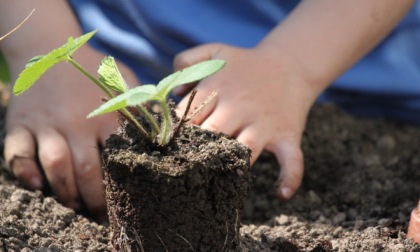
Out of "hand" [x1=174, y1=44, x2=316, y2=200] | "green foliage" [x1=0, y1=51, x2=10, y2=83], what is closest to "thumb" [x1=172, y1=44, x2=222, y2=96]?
"hand" [x1=174, y1=44, x2=316, y2=200]

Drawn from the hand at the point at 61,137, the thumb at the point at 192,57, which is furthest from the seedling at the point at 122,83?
the thumb at the point at 192,57

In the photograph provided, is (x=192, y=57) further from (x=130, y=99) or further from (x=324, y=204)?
(x=130, y=99)

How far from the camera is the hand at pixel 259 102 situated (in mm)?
1486

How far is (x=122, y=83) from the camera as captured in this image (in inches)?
40.2

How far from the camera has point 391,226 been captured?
1285 mm

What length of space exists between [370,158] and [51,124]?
76 cm

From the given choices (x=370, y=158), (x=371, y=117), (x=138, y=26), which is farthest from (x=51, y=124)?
(x=371, y=117)

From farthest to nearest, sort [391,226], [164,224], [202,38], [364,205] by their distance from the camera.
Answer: [202,38] < [364,205] < [391,226] < [164,224]

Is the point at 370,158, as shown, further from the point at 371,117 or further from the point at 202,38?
the point at 202,38

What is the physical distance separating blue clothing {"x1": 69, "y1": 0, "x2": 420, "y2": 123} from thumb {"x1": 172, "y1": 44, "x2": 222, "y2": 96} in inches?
9.1

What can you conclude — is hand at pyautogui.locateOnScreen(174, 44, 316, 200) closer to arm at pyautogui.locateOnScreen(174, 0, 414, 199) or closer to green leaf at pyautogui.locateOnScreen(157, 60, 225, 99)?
arm at pyautogui.locateOnScreen(174, 0, 414, 199)

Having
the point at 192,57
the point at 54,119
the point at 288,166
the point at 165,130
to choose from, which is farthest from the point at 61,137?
the point at 165,130

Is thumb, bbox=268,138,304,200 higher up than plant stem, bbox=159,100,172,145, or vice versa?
thumb, bbox=268,138,304,200

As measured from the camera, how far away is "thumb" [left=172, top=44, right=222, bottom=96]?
5.31 feet
